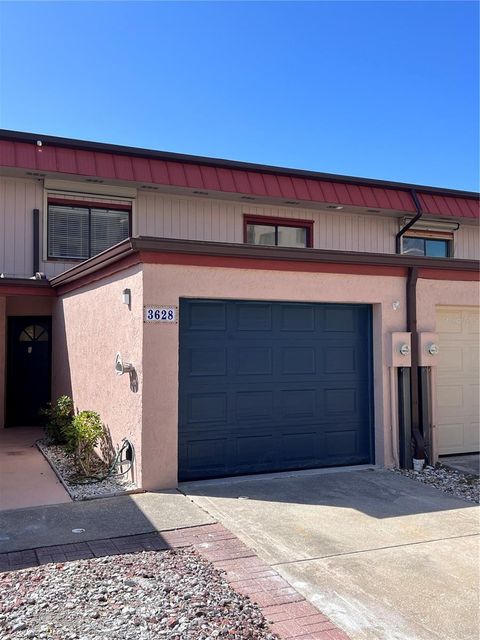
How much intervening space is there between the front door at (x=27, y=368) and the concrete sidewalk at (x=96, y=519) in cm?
604

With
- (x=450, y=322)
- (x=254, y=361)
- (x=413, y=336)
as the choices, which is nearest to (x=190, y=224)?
(x=254, y=361)

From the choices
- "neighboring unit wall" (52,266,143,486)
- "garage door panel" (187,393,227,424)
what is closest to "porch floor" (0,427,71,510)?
"neighboring unit wall" (52,266,143,486)

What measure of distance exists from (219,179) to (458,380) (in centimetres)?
570

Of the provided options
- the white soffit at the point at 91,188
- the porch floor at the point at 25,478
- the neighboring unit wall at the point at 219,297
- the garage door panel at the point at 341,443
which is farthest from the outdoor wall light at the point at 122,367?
the white soffit at the point at 91,188

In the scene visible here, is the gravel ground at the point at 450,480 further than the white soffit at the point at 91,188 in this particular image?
No

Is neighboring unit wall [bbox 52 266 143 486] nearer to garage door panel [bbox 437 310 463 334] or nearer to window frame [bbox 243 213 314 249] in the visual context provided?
window frame [bbox 243 213 314 249]

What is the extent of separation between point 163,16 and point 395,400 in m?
7.15

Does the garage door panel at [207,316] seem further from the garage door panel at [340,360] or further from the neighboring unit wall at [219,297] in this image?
the garage door panel at [340,360]

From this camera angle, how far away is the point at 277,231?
11.7 m

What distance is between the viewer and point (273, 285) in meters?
7.07

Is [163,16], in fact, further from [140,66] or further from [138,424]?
[138,424]

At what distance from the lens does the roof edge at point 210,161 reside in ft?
31.4

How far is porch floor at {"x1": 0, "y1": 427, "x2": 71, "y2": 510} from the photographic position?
5.98 metres

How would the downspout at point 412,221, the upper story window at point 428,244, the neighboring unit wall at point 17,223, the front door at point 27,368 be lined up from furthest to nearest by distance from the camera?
the upper story window at point 428,244 < the downspout at point 412,221 < the front door at point 27,368 < the neighboring unit wall at point 17,223
